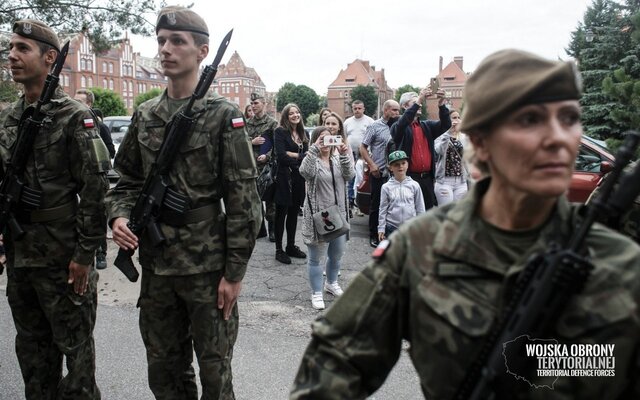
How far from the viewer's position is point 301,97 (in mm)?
86000

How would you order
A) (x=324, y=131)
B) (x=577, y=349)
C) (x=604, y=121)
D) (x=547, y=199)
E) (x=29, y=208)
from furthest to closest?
(x=604, y=121), (x=324, y=131), (x=29, y=208), (x=547, y=199), (x=577, y=349)

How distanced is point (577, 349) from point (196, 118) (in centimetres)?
199

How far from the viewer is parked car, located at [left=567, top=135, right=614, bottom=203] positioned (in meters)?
8.22

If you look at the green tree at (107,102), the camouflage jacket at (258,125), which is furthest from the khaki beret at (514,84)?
the green tree at (107,102)

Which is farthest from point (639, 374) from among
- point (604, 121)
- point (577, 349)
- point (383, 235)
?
point (604, 121)

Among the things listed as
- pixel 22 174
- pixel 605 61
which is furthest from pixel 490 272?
pixel 605 61

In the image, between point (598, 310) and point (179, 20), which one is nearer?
point (598, 310)

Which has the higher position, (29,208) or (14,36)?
(14,36)

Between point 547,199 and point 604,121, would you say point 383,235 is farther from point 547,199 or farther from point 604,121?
point 604,121

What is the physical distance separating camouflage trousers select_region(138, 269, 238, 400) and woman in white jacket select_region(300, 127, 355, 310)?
2.50 metres

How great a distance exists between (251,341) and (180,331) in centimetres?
173

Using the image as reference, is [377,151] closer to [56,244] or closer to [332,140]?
[332,140]

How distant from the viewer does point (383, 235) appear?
5.64m

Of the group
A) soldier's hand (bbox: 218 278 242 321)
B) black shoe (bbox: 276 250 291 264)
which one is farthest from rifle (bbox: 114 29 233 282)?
black shoe (bbox: 276 250 291 264)
